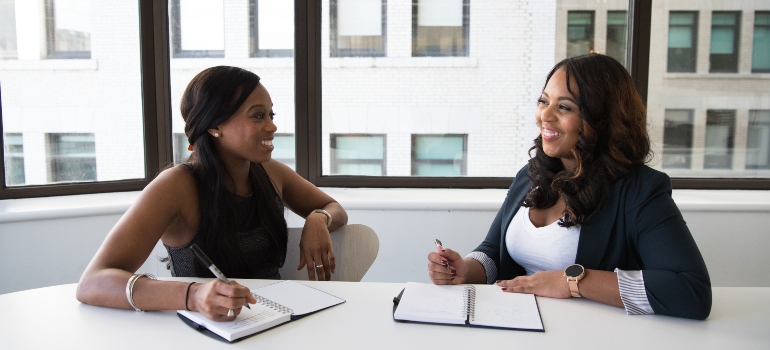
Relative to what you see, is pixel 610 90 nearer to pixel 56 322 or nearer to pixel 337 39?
pixel 56 322

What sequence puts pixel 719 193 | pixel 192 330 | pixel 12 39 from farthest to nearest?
pixel 719 193 → pixel 12 39 → pixel 192 330

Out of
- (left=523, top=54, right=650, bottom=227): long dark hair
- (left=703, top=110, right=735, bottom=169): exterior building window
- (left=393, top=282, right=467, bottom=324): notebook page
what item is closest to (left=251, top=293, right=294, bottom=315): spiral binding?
(left=393, top=282, right=467, bottom=324): notebook page

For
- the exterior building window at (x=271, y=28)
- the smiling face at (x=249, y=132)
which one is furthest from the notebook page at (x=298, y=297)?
the exterior building window at (x=271, y=28)

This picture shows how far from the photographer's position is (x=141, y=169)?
3.46 meters

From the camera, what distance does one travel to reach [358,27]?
353 cm

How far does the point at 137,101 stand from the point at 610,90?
105 inches

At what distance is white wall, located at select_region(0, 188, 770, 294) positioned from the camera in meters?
2.86

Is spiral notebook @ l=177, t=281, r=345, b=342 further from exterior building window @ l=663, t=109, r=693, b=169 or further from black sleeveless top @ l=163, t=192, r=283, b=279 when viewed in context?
exterior building window @ l=663, t=109, r=693, b=169

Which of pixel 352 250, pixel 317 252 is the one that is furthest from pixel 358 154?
pixel 317 252

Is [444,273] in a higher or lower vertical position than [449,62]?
lower

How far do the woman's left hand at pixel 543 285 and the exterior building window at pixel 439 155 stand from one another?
2025 millimetres

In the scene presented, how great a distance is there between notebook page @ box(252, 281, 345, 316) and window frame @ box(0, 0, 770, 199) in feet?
6.34

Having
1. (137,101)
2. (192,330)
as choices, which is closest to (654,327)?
(192,330)

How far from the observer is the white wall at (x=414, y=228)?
286 cm
